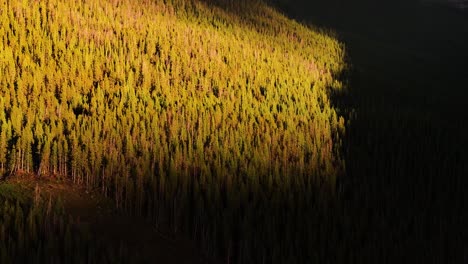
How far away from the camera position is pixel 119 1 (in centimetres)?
1362

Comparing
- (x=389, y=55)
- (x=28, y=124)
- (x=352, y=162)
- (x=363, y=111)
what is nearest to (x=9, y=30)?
(x=28, y=124)

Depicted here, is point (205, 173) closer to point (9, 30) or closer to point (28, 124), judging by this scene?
point (28, 124)

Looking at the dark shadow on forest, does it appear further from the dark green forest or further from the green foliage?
the green foliage

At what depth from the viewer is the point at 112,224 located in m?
4.57

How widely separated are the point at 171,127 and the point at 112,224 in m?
2.10

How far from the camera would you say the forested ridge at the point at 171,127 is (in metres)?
4.88

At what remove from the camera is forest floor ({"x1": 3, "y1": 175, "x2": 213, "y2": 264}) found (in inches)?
170

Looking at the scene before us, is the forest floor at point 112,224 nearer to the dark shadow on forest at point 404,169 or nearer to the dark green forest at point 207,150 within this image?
the dark green forest at point 207,150

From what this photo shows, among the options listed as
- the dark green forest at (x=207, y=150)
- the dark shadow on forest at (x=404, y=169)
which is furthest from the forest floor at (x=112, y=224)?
the dark shadow on forest at (x=404, y=169)

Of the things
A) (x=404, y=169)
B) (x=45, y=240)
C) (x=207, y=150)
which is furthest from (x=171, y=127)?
(x=404, y=169)

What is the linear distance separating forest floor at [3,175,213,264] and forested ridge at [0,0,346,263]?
11 centimetres

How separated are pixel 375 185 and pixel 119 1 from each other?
944 cm

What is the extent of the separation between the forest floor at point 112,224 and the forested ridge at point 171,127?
0.11 meters

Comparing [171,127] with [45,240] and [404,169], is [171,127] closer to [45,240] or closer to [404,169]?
[45,240]
